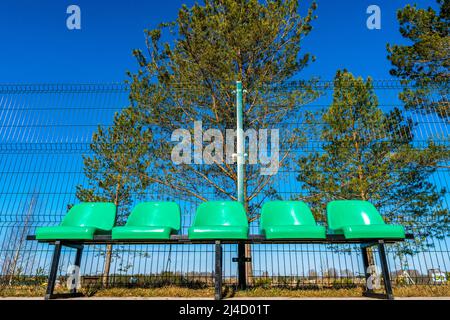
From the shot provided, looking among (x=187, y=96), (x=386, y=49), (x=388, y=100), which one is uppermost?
(x=386, y=49)

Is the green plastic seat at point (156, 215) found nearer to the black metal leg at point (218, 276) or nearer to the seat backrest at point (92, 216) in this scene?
the seat backrest at point (92, 216)

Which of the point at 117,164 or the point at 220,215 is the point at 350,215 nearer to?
the point at 220,215

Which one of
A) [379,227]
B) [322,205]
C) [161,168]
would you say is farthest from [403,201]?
[161,168]

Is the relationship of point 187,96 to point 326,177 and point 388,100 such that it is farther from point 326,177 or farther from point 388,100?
point 388,100

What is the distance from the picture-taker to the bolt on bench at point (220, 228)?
2844 millimetres

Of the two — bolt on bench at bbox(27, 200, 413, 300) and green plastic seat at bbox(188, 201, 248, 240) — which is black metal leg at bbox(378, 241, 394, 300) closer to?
bolt on bench at bbox(27, 200, 413, 300)

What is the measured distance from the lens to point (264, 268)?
3.78 m

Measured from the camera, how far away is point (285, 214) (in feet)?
11.8

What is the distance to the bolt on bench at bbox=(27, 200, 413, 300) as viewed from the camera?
2844 millimetres

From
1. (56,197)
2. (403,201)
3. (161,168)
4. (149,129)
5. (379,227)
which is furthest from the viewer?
(149,129)

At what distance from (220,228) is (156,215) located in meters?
1.09

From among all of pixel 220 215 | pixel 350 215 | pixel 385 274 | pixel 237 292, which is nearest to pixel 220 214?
pixel 220 215

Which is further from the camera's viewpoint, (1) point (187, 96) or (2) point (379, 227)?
(1) point (187, 96)

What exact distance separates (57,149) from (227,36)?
395cm
